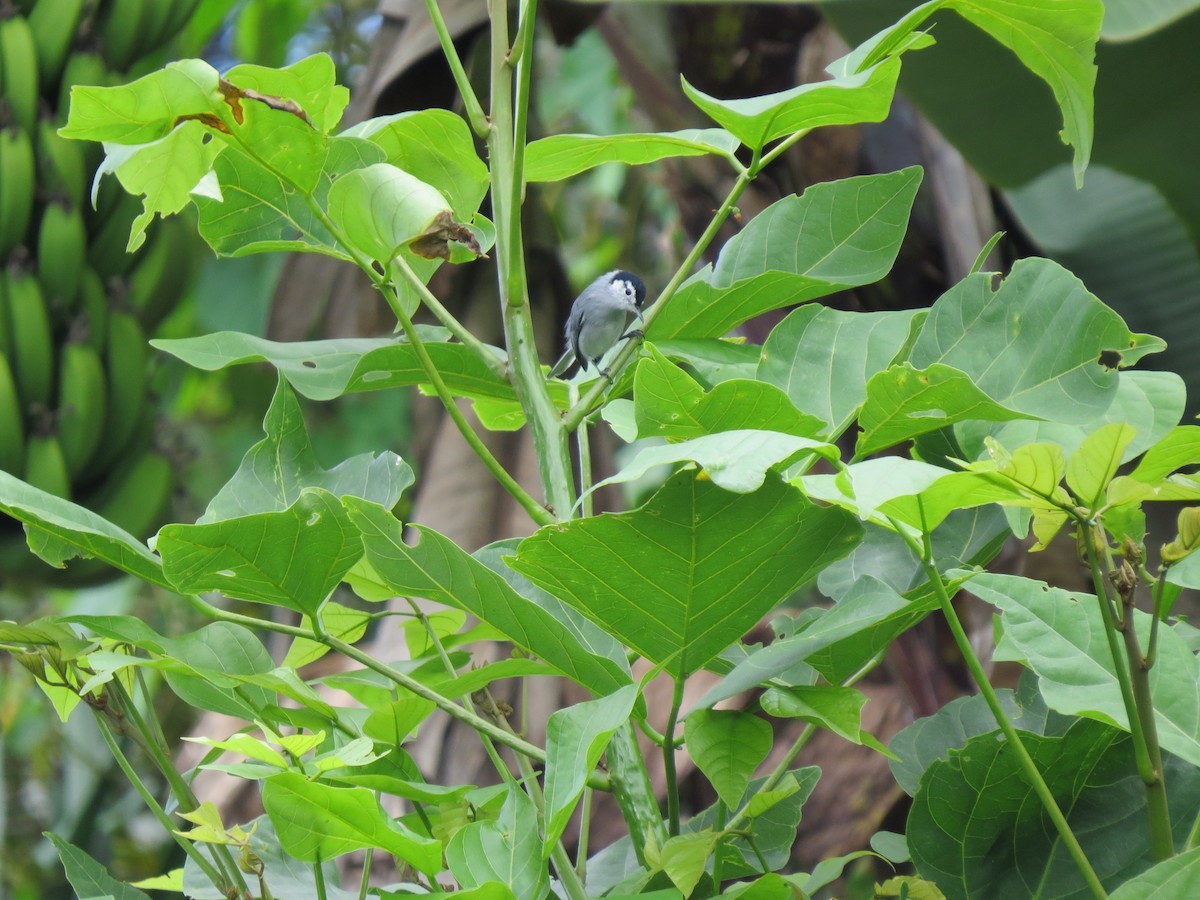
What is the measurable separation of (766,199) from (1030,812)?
110 cm

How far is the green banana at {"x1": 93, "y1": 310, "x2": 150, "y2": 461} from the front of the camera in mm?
1745

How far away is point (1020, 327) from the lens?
1.36 feet

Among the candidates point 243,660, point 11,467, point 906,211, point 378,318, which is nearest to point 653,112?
point 378,318

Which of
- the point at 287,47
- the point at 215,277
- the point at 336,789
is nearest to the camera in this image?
the point at 336,789

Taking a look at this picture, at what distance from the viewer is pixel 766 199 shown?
4.63 ft

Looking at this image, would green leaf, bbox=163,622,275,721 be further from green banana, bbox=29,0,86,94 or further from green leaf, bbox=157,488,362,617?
green banana, bbox=29,0,86,94

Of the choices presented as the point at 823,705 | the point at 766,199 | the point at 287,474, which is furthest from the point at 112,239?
the point at 823,705

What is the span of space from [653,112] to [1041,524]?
1.48 metres

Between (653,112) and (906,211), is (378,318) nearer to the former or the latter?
(653,112)

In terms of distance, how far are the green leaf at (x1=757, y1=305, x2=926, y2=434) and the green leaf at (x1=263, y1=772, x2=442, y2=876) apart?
22 cm

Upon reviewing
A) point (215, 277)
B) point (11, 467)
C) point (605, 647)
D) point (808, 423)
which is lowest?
point (11, 467)

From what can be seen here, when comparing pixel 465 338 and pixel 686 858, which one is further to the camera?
pixel 465 338

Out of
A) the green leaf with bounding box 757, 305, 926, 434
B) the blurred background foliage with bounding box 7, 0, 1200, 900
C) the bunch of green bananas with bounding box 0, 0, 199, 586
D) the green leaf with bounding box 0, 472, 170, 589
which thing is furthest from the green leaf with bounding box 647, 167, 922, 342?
the bunch of green bananas with bounding box 0, 0, 199, 586

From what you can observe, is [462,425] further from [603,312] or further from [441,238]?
[603,312]
